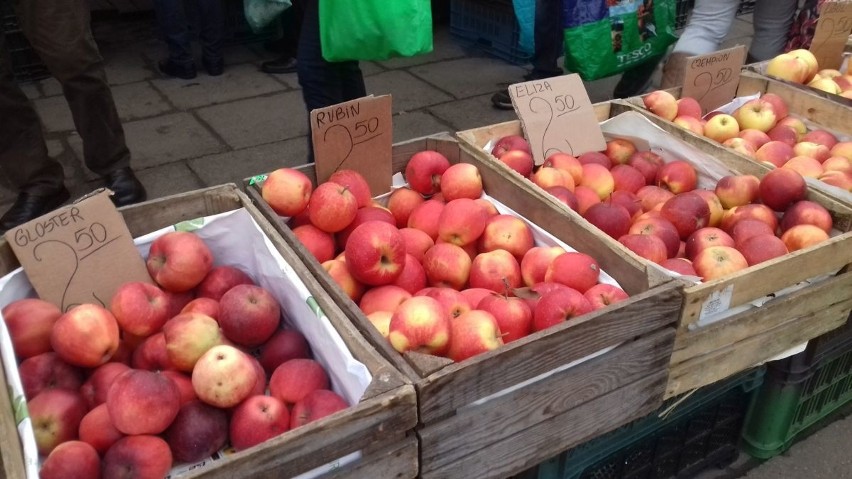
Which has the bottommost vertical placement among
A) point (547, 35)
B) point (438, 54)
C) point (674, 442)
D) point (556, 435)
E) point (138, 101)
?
point (438, 54)

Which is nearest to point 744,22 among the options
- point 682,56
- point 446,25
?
point 446,25

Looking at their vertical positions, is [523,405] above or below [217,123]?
above

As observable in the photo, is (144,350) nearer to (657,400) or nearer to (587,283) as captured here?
(587,283)

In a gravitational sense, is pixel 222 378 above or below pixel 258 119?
above

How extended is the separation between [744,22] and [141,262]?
22.8ft

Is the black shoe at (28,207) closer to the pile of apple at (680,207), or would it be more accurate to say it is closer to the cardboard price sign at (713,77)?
the pile of apple at (680,207)

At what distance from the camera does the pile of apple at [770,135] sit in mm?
2352

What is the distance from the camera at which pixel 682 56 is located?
3.23 metres

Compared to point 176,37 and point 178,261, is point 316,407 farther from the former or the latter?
point 176,37

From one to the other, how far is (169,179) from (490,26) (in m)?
3.03

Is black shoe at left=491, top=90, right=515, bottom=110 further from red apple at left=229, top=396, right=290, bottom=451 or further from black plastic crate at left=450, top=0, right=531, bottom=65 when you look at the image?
red apple at left=229, top=396, right=290, bottom=451

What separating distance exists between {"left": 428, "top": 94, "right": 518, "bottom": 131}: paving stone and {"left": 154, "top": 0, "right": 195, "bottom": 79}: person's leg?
179 centimetres

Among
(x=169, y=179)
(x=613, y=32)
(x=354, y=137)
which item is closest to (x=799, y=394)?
(x=354, y=137)

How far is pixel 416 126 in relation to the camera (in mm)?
4648
